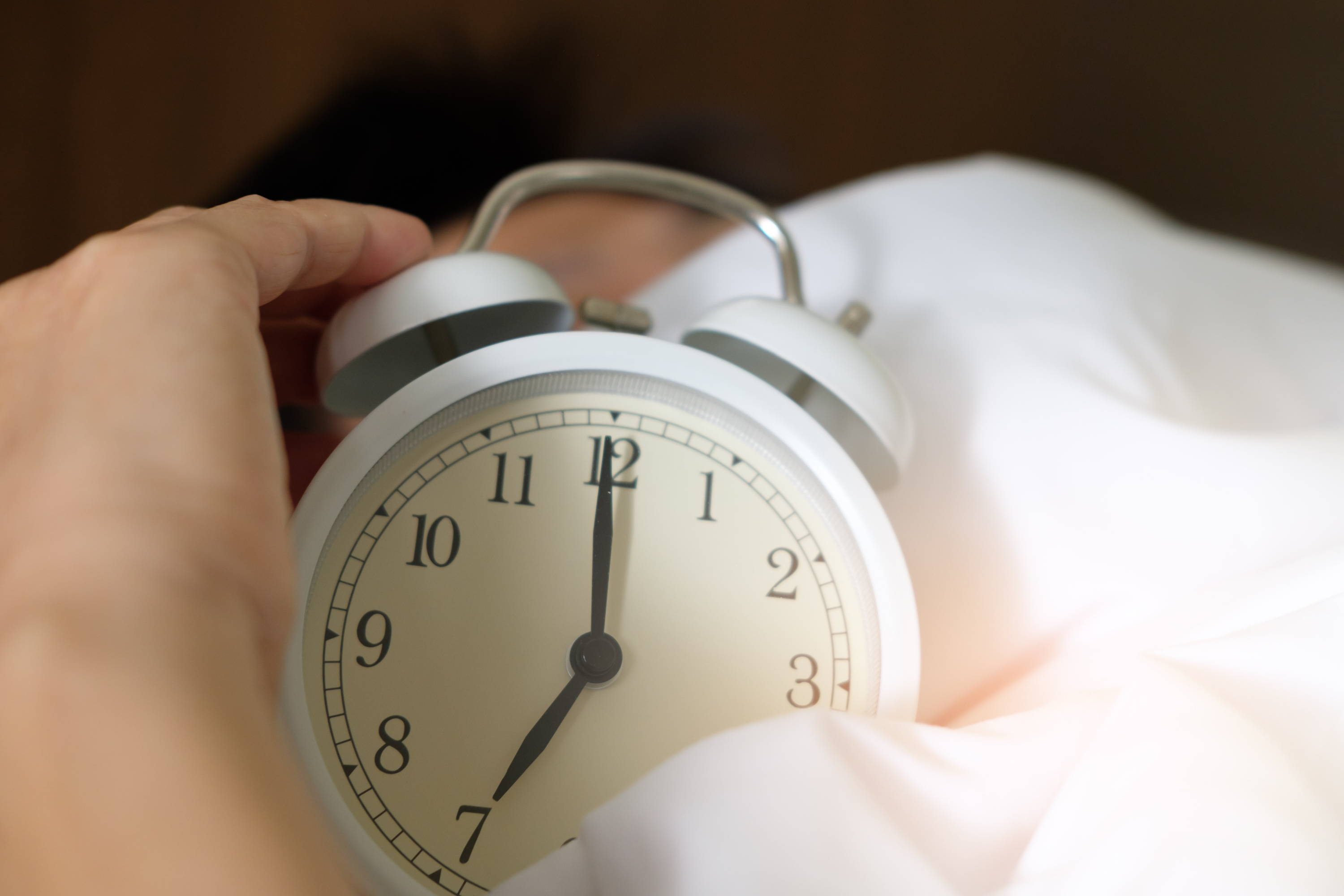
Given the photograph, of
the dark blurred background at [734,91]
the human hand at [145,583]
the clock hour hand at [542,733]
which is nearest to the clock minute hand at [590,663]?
the clock hour hand at [542,733]

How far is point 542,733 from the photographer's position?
467 mm

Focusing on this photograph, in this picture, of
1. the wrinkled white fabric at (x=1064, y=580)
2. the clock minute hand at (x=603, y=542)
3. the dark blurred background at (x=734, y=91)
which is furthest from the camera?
the dark blurred background at (x=734, y=91)

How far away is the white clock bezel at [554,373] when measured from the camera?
17.1 inches

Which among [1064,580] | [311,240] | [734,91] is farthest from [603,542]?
[734,91]

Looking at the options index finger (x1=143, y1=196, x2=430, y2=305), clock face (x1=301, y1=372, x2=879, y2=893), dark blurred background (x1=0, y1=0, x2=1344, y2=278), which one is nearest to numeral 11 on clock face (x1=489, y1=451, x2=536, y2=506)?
clock face (x1=301, y1=372, x2=879, y2=893)

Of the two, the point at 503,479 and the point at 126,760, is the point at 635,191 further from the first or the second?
the point at 126,760

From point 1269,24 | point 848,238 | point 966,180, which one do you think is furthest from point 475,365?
point 1269,24

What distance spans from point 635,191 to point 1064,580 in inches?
16.9

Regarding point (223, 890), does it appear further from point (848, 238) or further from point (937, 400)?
point (848, 238)

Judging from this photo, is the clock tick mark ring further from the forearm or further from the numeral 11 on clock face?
the forearm

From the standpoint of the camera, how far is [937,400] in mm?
769

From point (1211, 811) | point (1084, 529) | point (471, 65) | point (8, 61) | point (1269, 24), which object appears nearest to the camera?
point (1211, 811)

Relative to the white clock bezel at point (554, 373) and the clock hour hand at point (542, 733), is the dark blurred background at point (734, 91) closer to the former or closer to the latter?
the white clock bezel at point (554, 373)

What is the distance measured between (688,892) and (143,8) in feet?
4.24
